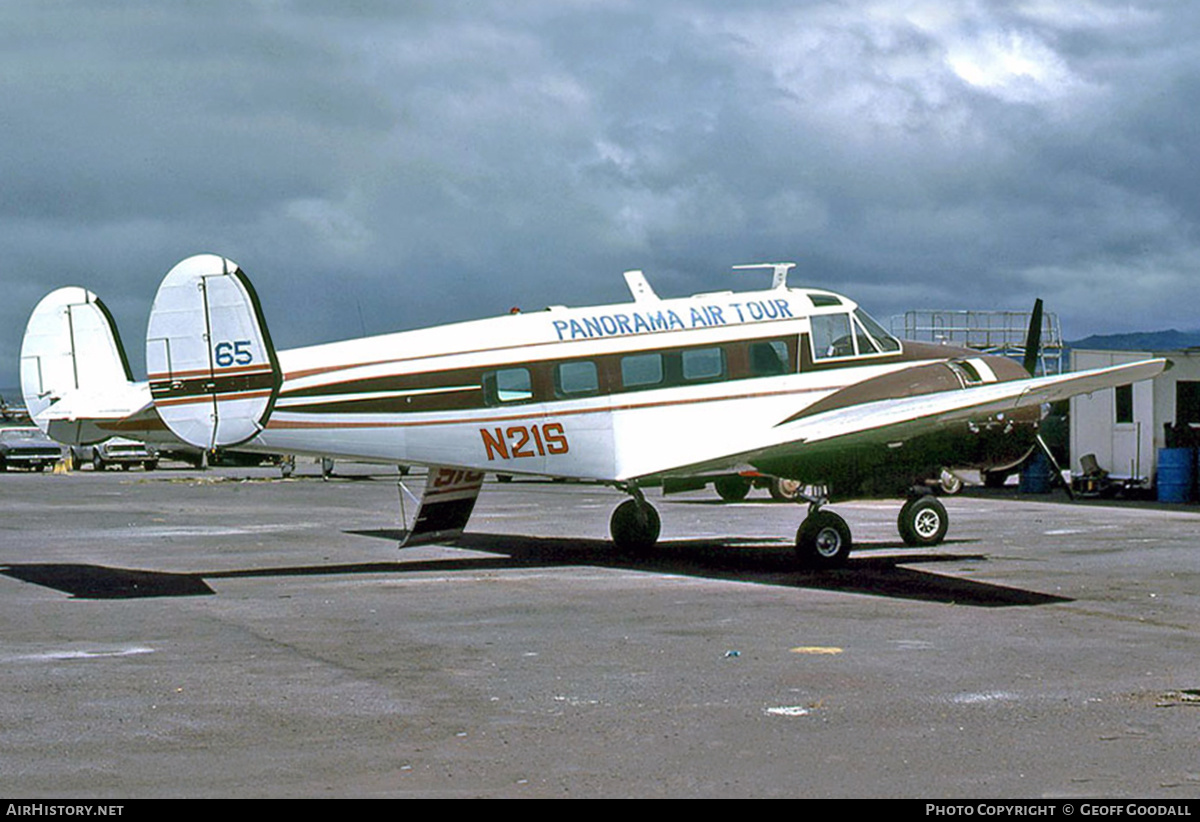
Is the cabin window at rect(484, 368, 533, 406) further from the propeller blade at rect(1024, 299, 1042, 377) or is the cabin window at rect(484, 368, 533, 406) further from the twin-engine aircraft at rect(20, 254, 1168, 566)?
the propeller blade at rect(1024, 299, 1042, 377)

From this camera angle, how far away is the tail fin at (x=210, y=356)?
16453mm

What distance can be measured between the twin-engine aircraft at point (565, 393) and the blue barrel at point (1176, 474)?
15.4 meters

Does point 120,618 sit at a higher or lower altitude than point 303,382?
lower

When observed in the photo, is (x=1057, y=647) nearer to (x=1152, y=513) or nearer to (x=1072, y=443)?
(x=1152, y=513)

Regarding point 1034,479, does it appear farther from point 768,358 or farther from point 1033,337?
point 768,358

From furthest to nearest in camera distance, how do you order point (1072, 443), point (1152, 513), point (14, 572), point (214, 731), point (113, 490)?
point (113, 490) < point (1072, 443) < point (1152, 513) < point (14, 572) < point (214, 731)

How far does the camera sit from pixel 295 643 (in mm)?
12453

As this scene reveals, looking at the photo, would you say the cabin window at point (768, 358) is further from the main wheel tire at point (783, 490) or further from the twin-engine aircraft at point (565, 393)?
the main wheel tire at point (783, 490)

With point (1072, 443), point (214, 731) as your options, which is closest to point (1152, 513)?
point (1072, 443)

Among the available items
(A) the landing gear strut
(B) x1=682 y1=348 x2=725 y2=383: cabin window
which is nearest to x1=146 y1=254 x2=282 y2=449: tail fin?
(B) x1=682 y1=348 x2=725 y2=383: cabin window

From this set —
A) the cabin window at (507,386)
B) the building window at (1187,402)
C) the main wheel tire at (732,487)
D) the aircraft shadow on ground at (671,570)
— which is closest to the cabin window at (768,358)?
the aircraft shadow on ground at (671,570)

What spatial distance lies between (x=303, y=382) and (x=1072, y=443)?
27580 mm

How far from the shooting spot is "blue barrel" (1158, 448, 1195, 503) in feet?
110
